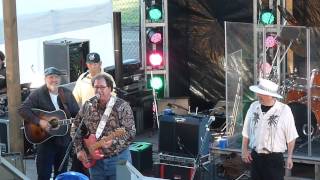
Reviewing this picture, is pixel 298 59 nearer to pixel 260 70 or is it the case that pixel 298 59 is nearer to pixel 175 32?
pixel 260 70

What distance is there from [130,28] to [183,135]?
551cm

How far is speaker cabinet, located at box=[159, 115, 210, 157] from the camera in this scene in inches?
362

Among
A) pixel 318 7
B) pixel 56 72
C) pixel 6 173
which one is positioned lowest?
pixel 6 173

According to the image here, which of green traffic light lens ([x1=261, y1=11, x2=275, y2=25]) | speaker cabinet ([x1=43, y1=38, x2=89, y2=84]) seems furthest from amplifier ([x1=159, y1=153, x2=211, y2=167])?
green traffic light lens ([x1=261, y1=11, x2=275, y2=25])

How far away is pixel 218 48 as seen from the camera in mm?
13023

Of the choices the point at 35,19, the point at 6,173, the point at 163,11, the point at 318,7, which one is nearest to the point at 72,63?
the point at 35,19

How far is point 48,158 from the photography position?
840 cm

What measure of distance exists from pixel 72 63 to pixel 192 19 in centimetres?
253

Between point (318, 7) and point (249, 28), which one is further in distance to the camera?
point (318, 7)

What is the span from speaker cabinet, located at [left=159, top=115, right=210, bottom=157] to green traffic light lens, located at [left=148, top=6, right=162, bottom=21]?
11.7ft

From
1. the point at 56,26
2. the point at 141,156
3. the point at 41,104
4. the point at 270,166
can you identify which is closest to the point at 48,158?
the point at 41,104

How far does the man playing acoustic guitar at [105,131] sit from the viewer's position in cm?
717

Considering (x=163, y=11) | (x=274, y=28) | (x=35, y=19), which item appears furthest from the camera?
(x=163, y=11)

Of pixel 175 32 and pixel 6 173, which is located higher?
pixel 175 32
